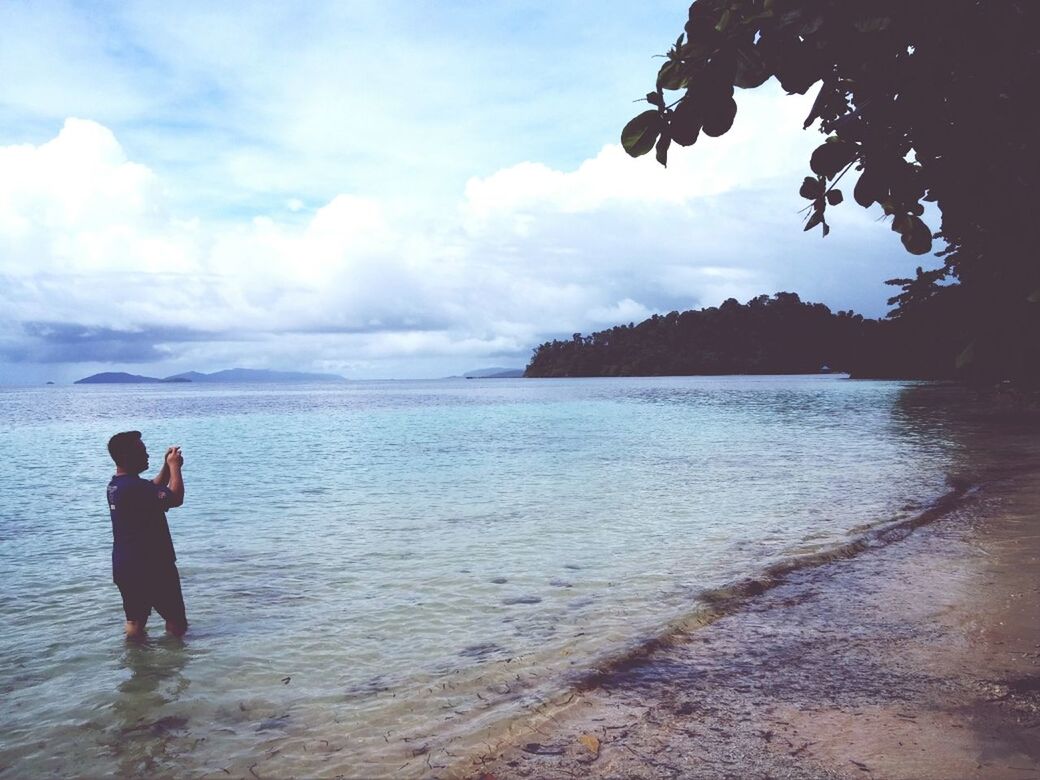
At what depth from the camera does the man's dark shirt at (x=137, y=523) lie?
278 inches

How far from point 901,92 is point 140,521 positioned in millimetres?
7155

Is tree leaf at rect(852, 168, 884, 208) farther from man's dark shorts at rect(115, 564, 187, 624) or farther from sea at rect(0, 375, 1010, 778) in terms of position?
man's dark shorts at rect(115, 564, 187, 624)

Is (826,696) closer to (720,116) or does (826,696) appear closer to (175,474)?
(720,116)

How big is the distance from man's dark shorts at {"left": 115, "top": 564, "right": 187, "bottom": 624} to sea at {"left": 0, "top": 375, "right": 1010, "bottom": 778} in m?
0.36

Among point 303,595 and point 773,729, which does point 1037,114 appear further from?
point 303,595

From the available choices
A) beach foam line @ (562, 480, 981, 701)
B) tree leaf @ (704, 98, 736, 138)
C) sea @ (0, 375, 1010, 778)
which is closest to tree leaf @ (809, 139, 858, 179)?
tree leaf @ (704, 98, 736, 138)

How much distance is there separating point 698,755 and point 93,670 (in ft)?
19.2

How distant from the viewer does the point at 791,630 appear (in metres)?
7.46

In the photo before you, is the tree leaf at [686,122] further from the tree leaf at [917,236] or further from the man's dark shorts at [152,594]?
the man's dark shorts at [152,594]

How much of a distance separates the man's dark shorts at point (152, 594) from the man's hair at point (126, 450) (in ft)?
3.95

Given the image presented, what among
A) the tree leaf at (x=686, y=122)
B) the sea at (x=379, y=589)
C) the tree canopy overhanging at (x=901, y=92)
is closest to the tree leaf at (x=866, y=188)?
the tree canopy overhanging at (x=901, y=92)

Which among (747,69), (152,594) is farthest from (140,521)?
(747,69)

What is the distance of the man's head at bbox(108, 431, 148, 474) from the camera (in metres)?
6.92

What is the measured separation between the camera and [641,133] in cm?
296
